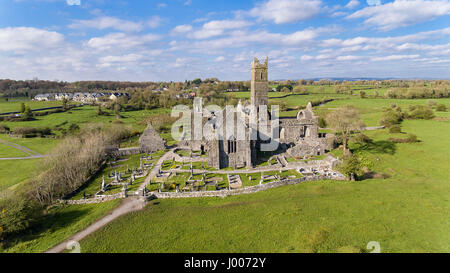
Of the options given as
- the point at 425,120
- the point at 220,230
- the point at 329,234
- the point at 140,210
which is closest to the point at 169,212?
the point at 140,210

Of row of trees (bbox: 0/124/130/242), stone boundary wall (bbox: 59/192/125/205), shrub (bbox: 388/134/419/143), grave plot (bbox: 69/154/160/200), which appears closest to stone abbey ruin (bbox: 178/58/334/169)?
grave plot (bbox: 69/154/160/200)

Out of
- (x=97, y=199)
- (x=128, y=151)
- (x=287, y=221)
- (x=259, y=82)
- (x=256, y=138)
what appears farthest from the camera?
(x=128, y=151)

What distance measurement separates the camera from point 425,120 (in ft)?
211

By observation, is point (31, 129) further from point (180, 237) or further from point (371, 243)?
point (371, 243)

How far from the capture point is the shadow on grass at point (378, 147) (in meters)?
40.7

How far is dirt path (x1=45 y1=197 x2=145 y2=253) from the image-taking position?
62.1ft

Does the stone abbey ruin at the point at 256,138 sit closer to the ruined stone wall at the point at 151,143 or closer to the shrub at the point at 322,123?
the ruined stone wall at the point at 151,143

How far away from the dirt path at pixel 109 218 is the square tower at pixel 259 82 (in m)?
28.3

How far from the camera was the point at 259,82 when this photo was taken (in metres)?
43.1

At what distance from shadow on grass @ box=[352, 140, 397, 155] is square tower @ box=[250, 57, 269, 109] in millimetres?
20171

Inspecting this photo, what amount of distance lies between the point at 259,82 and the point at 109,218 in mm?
33750

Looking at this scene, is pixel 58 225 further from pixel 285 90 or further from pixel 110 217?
pixel 285 90

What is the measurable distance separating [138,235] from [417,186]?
1267 inches

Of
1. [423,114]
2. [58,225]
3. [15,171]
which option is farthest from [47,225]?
[423,114]
